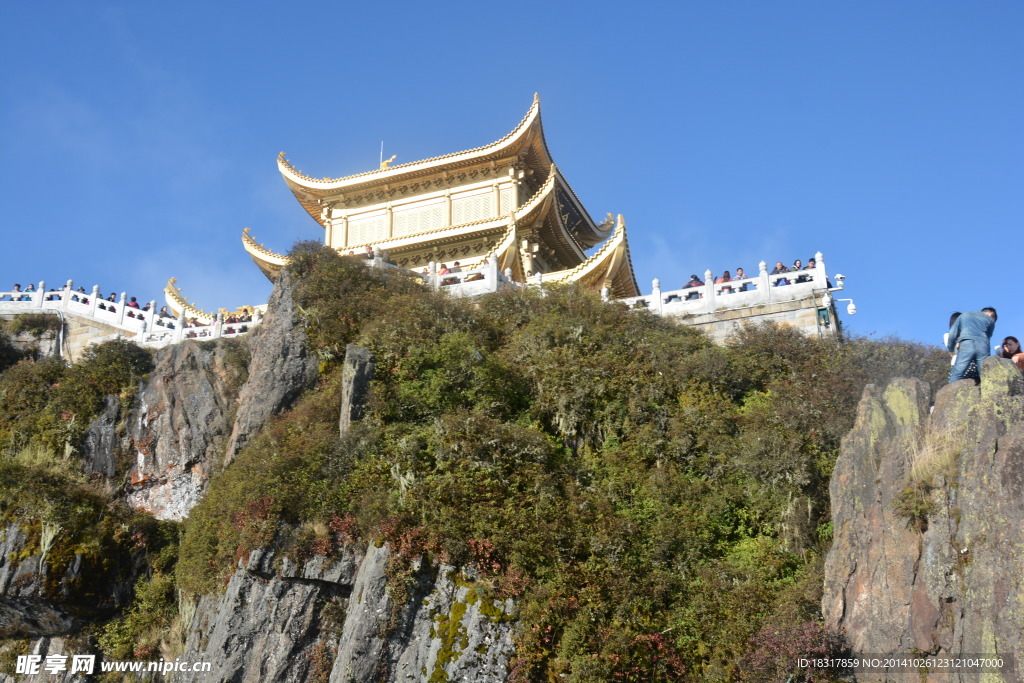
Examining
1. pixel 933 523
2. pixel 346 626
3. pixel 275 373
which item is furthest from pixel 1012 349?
pixel 275 373

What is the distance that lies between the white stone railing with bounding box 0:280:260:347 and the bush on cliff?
5322 mm

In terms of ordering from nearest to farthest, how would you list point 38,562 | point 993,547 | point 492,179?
point 993,547 → point 38,562 → point 492,179

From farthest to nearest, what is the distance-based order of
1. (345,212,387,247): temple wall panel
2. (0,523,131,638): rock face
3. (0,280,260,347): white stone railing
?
(345,212,387,247): temple wall panel < (0,280,260,347): white stone railing < (0,523,131,638): rock face

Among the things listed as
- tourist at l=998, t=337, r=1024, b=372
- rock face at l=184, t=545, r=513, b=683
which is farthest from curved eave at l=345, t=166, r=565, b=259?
tourist at l=998, t=337, r=1024, b=372

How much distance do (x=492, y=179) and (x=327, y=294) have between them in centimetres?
1235

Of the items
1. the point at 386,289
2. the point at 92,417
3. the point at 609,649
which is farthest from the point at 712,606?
the point at 92,417

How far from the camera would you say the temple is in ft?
91.7

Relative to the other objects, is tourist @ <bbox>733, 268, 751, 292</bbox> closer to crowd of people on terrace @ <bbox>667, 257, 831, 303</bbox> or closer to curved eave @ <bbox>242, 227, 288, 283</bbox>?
crowd of people on terrace @ <bbox>667, 257, 831, 303</bbox>

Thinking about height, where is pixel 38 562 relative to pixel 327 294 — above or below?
below

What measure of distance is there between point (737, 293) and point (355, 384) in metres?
8.69

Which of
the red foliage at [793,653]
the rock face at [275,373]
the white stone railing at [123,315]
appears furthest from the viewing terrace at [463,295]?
the red foliage at [793,653]

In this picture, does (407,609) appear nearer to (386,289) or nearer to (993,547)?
(993,547)

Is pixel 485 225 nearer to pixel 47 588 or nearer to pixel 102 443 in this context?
pixel 102 443

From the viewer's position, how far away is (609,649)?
1121cm
